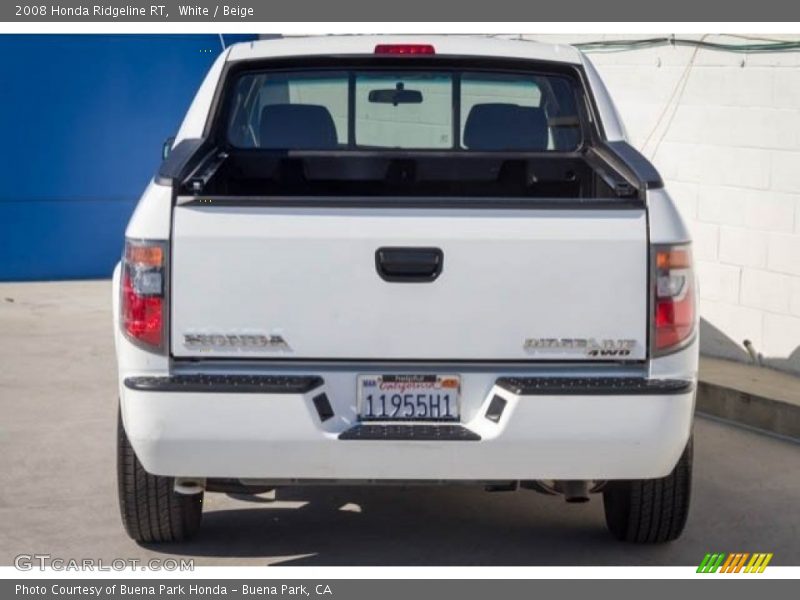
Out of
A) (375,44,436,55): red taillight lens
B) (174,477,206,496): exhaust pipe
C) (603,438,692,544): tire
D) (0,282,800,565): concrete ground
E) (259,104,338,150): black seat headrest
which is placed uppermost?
(375,44,436,55): red taillight lens

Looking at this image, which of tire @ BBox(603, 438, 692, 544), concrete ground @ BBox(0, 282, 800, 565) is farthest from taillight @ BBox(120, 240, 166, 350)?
tire @ BBox(603, 438, 692, 544)

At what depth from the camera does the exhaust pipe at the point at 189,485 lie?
5.50m

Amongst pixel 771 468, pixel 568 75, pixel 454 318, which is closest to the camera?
pixel 454 318

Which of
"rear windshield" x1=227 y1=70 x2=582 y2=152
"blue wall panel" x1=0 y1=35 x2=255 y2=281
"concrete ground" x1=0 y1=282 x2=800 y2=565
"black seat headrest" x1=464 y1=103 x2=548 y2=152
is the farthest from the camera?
"blue wall panel" x1=0 y1=35 x2=255 y2=281

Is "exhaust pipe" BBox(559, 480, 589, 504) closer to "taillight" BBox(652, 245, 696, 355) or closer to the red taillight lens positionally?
"taillight" BBox(652, 245, 696, 355)

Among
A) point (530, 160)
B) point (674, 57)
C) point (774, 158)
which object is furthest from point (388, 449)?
point (674, 57)

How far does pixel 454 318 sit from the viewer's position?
202 inches

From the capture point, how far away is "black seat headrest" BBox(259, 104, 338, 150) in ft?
22.0

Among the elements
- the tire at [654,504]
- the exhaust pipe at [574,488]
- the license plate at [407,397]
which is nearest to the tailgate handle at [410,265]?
the license plate at [407,397]

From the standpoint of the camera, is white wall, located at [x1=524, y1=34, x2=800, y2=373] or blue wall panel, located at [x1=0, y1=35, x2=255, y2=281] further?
blue wall panel, located at [x1=0, y1=35, x2=255, y2=281]

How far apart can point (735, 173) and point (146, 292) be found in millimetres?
5058

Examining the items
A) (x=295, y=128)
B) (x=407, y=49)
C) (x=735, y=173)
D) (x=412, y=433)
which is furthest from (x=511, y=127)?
(x=735, y=173)

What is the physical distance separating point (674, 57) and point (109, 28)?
5282mm

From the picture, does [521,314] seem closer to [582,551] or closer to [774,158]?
[582,551]
